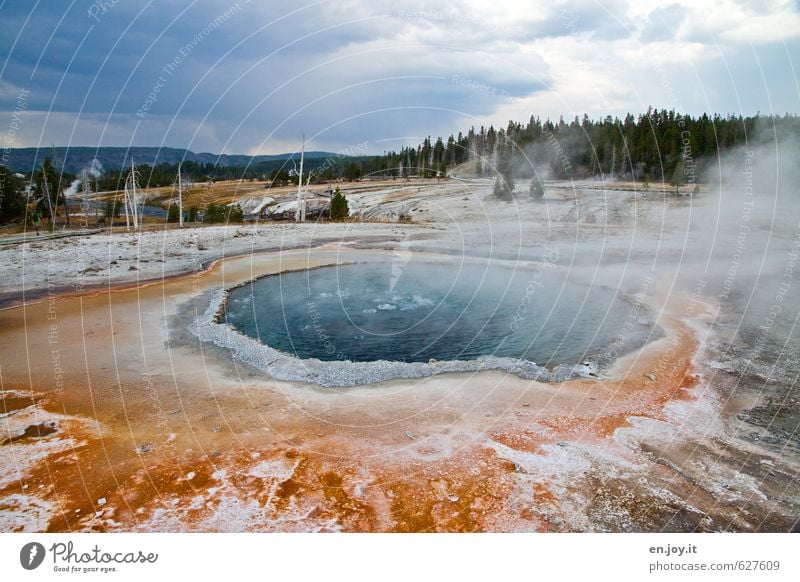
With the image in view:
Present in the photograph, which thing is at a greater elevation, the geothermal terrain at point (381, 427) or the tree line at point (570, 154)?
the tree line at point (570, 154)

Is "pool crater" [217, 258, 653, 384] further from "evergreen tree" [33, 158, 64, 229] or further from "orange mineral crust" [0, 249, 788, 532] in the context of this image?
"evergreen tree" [33, 158, 64, 229]

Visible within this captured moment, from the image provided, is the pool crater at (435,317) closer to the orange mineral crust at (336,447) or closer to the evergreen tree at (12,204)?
the orange mineral crust at (336,447)

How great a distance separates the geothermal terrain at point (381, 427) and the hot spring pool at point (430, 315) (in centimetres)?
119

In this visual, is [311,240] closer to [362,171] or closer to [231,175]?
[362,171]

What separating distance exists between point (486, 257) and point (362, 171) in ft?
192

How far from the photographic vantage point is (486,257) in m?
30.3

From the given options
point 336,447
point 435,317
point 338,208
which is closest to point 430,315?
point 435,317

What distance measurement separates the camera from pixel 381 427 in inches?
410

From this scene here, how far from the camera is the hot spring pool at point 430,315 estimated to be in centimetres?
1598

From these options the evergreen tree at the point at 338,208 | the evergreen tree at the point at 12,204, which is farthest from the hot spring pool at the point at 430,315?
the evergreen tree at the point at 12,204

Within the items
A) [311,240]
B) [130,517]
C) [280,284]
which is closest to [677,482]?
[130,517]

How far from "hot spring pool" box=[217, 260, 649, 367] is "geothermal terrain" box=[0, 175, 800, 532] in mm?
1194

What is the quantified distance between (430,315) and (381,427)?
9.62 m

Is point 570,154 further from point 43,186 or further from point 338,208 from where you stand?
point 43,186
